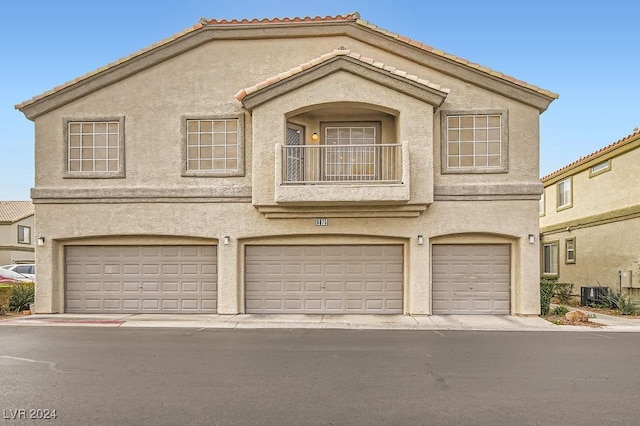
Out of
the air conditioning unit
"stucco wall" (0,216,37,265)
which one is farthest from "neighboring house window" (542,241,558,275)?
"stucco wall" (0,216,37,265)

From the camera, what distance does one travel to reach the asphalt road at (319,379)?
606 centimetres

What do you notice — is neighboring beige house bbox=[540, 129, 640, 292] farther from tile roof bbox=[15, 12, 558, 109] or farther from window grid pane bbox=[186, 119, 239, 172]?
window grid pane bbox=[186, 119, 239, 172]

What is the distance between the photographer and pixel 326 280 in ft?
49.6

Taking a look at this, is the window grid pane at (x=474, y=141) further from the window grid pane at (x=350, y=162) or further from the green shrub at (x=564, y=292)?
the green shrub at (x=564, y=292)

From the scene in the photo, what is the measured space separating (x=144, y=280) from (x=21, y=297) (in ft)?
15.3

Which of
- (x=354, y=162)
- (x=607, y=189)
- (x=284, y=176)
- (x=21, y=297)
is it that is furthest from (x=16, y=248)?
(x=607, y=189)

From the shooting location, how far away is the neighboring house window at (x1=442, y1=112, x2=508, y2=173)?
1485 centimetres

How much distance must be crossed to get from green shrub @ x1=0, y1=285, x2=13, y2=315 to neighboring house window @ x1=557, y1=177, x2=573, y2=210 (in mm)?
23943

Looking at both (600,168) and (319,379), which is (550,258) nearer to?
(600,168)

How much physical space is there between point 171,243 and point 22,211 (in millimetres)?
34678

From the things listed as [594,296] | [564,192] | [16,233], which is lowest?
[594,296]

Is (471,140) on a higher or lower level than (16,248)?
higher

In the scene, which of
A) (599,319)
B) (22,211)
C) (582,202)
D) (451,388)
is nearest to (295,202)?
(451,388)

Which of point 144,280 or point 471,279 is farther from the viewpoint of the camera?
point 144,280
